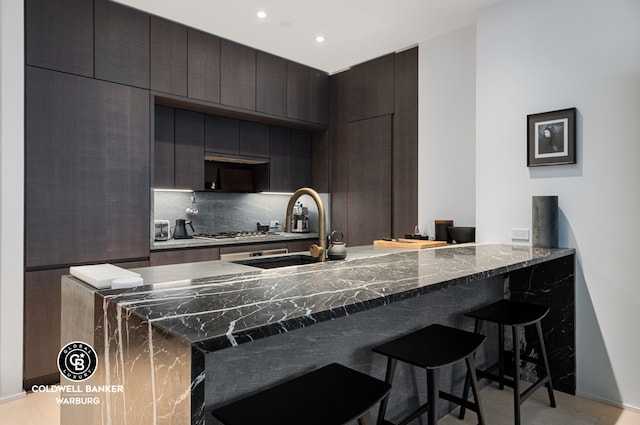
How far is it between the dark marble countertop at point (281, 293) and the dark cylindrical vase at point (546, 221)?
1.99ft

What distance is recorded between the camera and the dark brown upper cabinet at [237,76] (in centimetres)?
390

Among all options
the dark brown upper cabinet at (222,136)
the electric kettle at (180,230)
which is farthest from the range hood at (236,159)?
the electric kettle at (180,230)

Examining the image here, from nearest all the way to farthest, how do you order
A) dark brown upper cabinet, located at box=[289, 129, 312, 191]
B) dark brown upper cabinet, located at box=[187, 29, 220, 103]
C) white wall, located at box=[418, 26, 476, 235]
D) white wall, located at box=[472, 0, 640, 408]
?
white wall, located at box=[472, 0, 640, 408]
white wall, located at box=[418, 26, 476, 235]
dark brown upper cabinet, located at box=[187, 29, 220, 103]
dark brown upper cabinet, located at box=[289, 129, 312, 191]

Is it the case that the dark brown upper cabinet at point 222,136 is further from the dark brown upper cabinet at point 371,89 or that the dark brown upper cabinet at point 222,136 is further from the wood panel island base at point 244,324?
the wood panel island base at point 244,324

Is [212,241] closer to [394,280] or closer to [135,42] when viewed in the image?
[135,42]

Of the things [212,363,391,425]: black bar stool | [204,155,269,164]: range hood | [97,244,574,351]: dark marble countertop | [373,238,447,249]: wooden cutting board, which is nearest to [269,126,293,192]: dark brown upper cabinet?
[204,155,269,164]: range hood

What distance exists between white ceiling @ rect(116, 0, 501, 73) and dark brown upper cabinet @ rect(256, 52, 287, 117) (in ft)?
0.57

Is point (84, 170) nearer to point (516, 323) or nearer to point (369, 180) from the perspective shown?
point (369, 180)

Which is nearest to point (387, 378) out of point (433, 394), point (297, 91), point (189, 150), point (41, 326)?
point (433, 394)

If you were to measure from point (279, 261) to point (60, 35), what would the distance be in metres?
2.31

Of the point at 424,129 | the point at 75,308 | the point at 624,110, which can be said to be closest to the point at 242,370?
the point at 75,308

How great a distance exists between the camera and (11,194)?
2717 mm

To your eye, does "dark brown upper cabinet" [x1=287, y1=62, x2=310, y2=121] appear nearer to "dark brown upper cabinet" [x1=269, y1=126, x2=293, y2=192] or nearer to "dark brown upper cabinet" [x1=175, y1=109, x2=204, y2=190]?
"dark brown upper cabinet" [x1=269, y1=126, x2=293, y2=192]

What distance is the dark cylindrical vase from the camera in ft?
8.68
